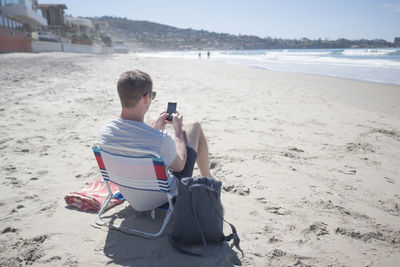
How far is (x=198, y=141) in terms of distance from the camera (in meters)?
2.55

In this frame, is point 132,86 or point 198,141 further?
point 198,141

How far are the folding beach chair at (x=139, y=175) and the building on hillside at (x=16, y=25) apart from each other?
2326 cm

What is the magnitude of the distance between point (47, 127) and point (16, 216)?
102 inches

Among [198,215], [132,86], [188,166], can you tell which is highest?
[132,86]

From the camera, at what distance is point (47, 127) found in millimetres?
4637

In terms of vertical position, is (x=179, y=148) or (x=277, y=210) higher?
(x=179, y=148)

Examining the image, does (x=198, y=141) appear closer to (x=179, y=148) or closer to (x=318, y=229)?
(x=179, y=148)

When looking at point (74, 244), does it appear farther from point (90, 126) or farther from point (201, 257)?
point (90, 126)

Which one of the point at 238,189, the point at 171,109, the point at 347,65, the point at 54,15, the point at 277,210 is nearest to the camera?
the point at 171,109

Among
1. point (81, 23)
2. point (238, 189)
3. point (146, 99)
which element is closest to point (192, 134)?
point (146, 99)

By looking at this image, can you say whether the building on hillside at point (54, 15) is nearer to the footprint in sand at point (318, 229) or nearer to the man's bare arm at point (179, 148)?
the man's bare arm at point (179, 148)

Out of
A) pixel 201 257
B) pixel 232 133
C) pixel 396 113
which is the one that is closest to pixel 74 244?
pixel 201 257

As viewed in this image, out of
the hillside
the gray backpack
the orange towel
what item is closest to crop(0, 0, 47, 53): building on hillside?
the orange towel

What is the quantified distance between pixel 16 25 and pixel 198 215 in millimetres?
32534
